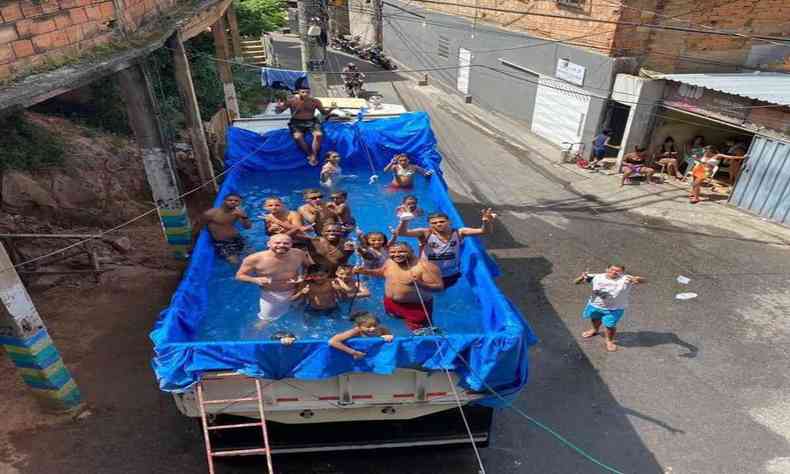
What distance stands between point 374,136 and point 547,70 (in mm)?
7036

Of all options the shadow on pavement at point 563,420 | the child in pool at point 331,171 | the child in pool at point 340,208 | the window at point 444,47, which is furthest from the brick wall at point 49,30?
the window at point 444,47

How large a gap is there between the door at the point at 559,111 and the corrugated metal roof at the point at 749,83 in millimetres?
2148

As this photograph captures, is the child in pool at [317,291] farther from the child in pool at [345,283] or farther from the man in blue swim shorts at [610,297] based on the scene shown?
the man in blue swim shorts at [610,297]

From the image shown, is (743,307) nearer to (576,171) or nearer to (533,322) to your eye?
(533,322)

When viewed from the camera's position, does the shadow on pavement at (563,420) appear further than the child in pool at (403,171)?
No

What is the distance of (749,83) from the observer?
1107cm

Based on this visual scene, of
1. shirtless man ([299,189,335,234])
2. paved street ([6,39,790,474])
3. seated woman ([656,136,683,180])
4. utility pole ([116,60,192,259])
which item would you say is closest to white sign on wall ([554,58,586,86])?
seated woman ([656,136,683,180])

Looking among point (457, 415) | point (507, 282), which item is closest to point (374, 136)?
point (507, 282)

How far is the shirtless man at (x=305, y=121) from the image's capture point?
374 inches

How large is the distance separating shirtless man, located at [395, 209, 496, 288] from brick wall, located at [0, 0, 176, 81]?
3.92 m

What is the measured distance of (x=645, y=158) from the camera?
1238 centimetres

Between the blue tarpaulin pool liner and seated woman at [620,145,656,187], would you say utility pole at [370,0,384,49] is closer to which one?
seated woman at [620,145,656,187]

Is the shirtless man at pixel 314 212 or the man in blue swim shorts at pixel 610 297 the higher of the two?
the shirtless man at pixel 314 212

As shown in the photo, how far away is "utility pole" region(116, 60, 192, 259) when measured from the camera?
660cm
